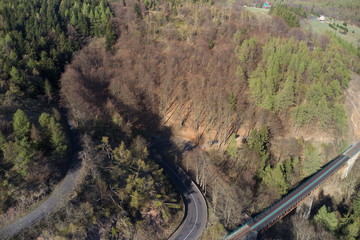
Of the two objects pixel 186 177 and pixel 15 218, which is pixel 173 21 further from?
pixel 15 218

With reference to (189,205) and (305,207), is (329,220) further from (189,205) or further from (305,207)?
(189,205)

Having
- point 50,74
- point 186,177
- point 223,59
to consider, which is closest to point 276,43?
point 223,59

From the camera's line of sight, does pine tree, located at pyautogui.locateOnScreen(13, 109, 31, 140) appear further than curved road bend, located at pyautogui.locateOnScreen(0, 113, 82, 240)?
Yes

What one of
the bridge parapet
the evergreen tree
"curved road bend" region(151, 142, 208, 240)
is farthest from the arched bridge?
"curved road bend" region(151, 142, 208, 240)

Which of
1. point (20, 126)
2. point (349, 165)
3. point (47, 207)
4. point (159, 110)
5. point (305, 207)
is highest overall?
point (20, 126)

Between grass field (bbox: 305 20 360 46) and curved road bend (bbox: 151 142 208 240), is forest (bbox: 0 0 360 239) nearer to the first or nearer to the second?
curved road bend (bbox: 151 142 208 240)

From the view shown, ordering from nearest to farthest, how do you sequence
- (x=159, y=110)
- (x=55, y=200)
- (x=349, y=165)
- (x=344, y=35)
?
(x=55, y=200) < (x=349, y=165) < (x=159, y=110) < (x=344, y=35)

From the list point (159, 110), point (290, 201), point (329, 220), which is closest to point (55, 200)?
point (290, 201)

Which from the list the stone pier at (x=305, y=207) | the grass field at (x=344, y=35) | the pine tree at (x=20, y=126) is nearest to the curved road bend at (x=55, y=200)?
the pine tree at (x=20, y=126)
